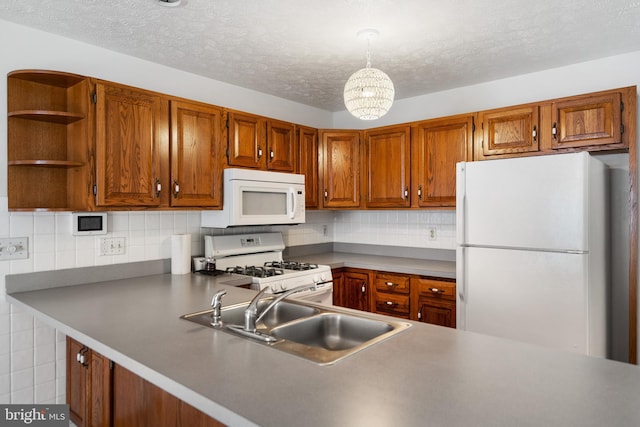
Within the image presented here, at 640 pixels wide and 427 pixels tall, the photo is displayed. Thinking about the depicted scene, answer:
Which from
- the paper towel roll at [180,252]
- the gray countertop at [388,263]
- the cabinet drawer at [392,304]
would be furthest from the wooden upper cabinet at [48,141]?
the cabinet drawer at [392,304]

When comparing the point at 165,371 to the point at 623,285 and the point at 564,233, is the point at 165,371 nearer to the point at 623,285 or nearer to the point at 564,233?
the point at 564,233

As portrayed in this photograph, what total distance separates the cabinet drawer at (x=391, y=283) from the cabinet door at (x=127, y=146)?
1.81m

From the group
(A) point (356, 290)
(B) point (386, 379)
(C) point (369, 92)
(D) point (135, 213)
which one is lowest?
(A) point (356, 290)

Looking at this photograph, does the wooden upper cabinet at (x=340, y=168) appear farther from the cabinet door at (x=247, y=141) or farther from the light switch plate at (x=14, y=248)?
the light switch plate at (x=14, y=248)

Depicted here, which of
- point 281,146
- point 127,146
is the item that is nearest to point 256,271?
point 281,146

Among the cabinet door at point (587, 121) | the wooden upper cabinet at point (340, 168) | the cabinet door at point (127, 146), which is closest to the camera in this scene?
the cabinet door at point (127, 146)

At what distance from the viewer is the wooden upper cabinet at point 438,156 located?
3.07 metres

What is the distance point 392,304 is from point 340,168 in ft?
4.23

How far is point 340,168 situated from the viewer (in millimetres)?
3678

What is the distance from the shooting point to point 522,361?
3.94 ft

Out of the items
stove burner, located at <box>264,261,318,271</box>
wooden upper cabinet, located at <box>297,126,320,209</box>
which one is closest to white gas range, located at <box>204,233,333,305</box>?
stove burner, located at <box>264,261,318,271</box>

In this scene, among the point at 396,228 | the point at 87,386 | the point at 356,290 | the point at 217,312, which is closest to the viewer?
the point at 217,312

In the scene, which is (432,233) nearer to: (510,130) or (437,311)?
(437,311)

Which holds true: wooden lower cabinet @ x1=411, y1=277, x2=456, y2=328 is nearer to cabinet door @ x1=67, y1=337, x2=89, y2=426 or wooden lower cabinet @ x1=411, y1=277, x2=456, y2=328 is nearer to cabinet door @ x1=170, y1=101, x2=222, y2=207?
cabinet door @ x1=170, y1=101, x2=222, y2=207
